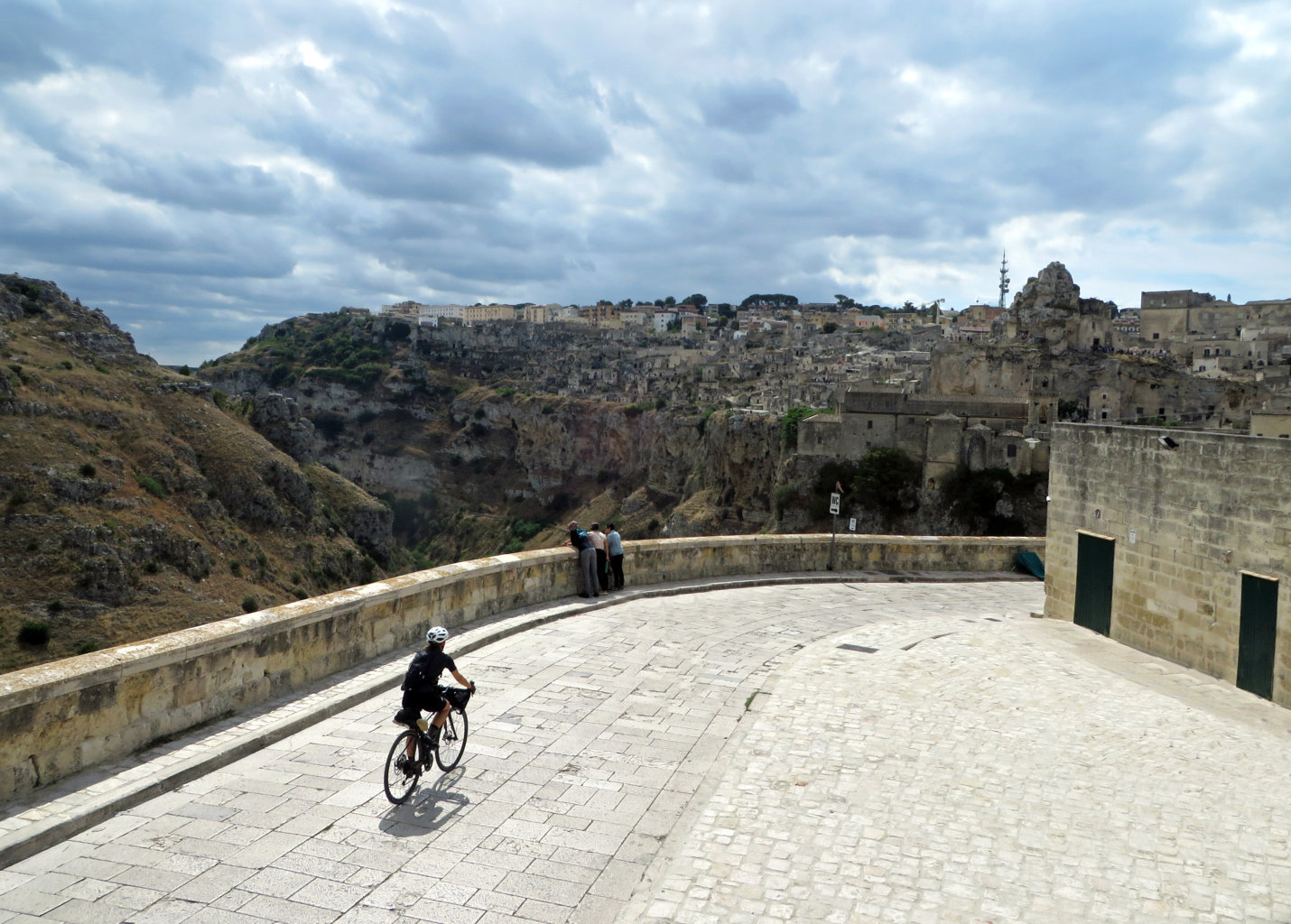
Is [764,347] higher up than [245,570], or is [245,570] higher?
[764,347]

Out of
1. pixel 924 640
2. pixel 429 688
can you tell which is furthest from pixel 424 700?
pixel 924 640

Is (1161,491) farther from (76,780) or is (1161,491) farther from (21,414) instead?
(21,414)

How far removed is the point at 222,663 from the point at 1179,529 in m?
10.4

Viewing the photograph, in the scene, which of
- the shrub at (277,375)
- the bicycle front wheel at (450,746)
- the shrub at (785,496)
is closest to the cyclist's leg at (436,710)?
the bicycle front wheel at (450,746)

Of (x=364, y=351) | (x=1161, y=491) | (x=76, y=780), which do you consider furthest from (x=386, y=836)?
(x=364, y=351)

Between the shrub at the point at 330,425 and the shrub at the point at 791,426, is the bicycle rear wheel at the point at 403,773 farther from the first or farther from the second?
the shrub at the point at 330,425

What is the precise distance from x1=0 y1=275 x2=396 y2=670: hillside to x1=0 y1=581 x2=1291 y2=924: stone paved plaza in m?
34.9

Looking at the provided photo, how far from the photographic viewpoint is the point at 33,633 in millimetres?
34094

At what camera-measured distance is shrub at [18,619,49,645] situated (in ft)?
111

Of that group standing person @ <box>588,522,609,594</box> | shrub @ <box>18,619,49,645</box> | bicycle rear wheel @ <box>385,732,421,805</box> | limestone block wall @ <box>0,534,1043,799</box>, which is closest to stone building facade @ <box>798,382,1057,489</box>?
shrub @ <box>18,619,49,645</box>

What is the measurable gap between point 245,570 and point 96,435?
1170 cm

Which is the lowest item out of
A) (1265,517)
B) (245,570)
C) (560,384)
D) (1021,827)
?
(245,570)

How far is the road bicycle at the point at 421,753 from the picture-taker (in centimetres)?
541

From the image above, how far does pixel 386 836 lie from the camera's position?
5.00 meters
